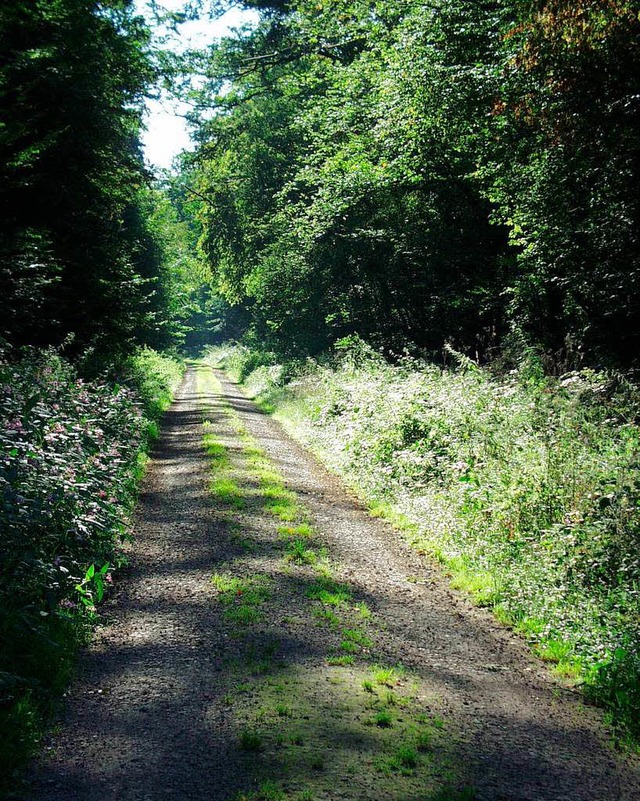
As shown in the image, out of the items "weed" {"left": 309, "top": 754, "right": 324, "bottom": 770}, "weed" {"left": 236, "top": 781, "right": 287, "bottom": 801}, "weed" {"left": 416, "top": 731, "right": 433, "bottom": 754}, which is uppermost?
"weed" {"left": 236, "top": 781, "right": 287, "bottom": 801}

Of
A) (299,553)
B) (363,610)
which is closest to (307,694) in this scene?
(363,610)

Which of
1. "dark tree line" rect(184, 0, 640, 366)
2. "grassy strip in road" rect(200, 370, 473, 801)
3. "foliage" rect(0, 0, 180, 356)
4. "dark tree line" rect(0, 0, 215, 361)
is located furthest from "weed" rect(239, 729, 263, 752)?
"dark tree line" rect(184, 0, 640, 366)

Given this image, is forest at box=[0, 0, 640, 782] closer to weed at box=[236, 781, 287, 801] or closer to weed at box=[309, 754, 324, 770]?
weed at box=[236, 781, 287, 801]

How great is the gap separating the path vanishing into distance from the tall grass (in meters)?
0.35

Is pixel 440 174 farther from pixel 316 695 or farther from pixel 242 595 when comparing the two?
pixel 316 695

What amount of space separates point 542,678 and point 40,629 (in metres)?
3.79

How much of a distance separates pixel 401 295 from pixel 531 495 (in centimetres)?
1504

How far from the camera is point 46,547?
6105 mm

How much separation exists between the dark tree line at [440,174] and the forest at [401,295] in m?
0.07

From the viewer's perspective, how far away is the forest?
6.05 metres

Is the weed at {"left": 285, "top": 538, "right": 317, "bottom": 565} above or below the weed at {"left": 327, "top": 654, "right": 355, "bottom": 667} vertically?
below

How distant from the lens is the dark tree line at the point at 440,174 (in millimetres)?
10406

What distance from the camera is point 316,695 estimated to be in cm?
464

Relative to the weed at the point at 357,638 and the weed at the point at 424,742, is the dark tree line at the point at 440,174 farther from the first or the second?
the weed at the point at 424,742
